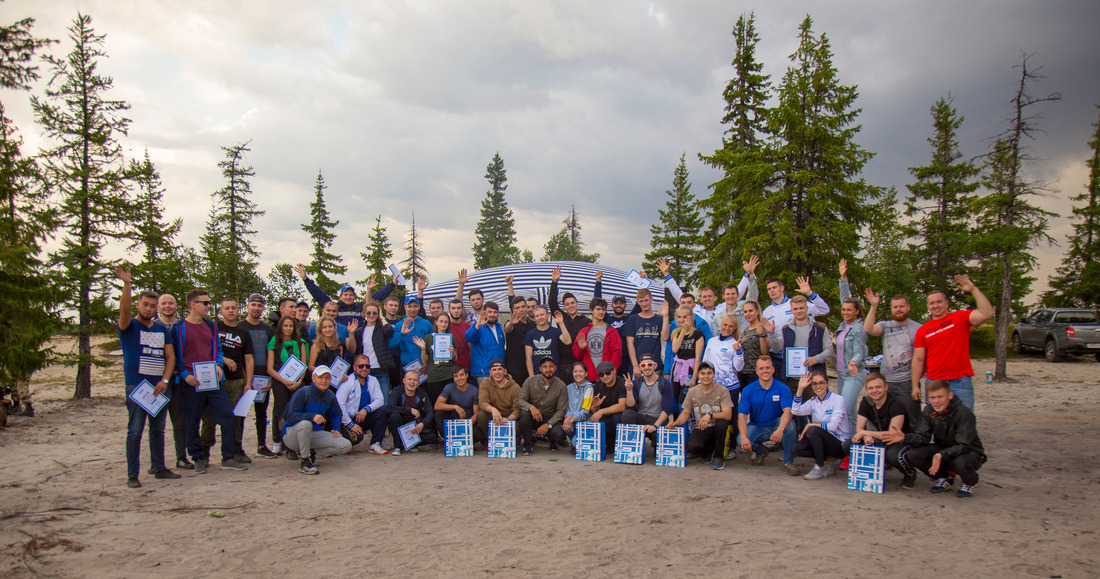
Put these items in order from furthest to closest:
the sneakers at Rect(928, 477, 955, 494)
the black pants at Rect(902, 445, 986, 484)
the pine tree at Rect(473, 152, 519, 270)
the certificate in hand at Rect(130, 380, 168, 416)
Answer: the pine tree at Rect(473, 152, 519, 270)
the certificate in hand at Rect(130, 380, 168, 416)
the sneakers at Rect(928, 477, 955, 494)
the black pants at Rect(902, 445, 986, 484)

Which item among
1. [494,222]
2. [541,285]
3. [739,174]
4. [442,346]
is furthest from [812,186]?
[494,222]

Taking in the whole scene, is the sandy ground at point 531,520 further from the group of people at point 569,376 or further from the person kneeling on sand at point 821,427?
the group of people at point 569,376

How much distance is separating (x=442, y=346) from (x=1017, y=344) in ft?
79.8

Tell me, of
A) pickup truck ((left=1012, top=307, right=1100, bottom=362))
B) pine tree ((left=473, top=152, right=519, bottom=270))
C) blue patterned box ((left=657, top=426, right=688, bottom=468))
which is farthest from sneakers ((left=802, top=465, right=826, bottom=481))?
pine tree ((left=473, top=152, right=519, bottom=270))

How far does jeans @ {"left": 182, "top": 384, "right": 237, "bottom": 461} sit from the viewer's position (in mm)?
6457

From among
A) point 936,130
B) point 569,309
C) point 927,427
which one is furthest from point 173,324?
point 936,130

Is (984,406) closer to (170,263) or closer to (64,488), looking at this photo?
(64,488)

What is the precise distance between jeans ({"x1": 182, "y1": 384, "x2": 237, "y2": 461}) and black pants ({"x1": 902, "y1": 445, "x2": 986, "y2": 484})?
7516 millimetres

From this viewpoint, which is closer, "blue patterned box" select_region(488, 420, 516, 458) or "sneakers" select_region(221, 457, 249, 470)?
"sneakers" select_region(221, 457, 249, 470)

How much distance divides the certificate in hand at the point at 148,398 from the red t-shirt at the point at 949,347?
8.33 meters

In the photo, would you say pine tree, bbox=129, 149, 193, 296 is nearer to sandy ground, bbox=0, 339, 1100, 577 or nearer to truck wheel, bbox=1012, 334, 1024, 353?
sandy ground, bbox=0, 339, 1100, 577

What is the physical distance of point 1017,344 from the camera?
2219 cm

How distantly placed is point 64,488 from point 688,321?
7286mm

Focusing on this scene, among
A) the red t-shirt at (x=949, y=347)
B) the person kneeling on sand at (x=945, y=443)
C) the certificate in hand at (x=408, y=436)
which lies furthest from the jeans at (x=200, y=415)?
the red t-shirt at (x=949, y=347)
